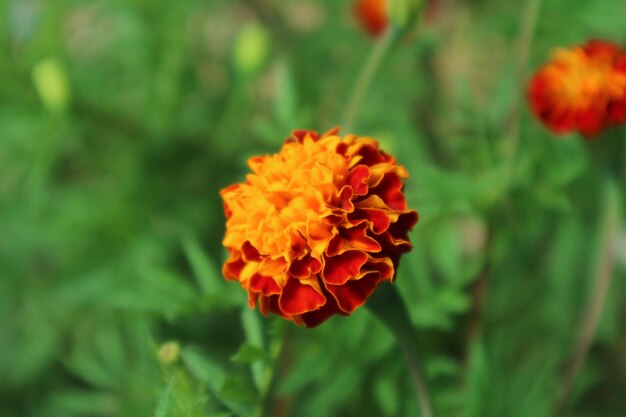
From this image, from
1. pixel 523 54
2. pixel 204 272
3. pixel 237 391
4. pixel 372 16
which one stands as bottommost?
pixel 237 391

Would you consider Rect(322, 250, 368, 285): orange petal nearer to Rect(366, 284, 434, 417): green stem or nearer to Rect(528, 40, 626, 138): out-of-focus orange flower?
Rect(366, 284, 434, 417): green stem

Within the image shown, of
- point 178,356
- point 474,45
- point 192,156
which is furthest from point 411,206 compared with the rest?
point 474,45

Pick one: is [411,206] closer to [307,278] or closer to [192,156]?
[307,278]

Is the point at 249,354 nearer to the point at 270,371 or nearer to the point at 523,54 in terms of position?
the point at 270,371

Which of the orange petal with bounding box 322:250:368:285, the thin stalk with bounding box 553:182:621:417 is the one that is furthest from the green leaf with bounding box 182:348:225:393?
the thin stalk with bounding box 553:182:621:417

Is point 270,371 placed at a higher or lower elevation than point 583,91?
lower

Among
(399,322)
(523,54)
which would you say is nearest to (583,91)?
(523,54)

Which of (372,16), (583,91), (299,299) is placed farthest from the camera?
(372,16)
